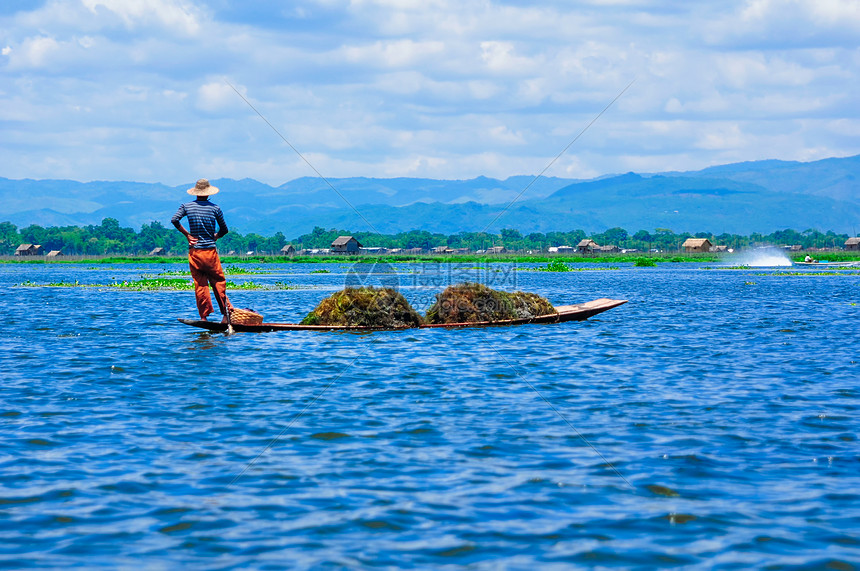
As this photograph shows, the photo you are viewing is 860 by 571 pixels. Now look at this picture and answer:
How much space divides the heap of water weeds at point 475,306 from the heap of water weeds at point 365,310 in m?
0.91

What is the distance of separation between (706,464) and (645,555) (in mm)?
3376

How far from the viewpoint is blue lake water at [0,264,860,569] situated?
8.02 m

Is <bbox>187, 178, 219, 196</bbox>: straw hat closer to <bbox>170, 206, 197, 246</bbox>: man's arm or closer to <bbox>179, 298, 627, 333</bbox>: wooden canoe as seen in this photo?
<bbox>170, 206, 197, 246</bbox>: man's arm

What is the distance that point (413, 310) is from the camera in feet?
93.7

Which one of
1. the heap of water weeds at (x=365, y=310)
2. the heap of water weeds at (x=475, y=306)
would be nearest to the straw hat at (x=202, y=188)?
the heap of water weeds at (x=365, y=310)

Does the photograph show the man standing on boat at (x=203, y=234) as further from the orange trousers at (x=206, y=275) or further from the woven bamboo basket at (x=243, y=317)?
the woven bamboo basket at (x=243, y=317)

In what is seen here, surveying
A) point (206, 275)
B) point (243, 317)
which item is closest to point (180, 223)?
point (206, 275)

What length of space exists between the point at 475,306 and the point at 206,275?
9.31m

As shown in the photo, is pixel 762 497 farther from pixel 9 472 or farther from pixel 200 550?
pixel 9 472

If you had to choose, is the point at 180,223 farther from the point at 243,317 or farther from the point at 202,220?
the point at 243,317

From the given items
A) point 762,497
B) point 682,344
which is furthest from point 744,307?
point 762,497

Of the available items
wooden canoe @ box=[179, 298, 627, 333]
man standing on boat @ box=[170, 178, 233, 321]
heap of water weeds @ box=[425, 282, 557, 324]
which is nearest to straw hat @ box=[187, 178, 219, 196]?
man standing on boat @ box=[170, 178, 233, 321]

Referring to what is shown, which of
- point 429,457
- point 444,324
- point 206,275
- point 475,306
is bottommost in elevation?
point 429,457

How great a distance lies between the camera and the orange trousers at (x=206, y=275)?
2294 centimetres
